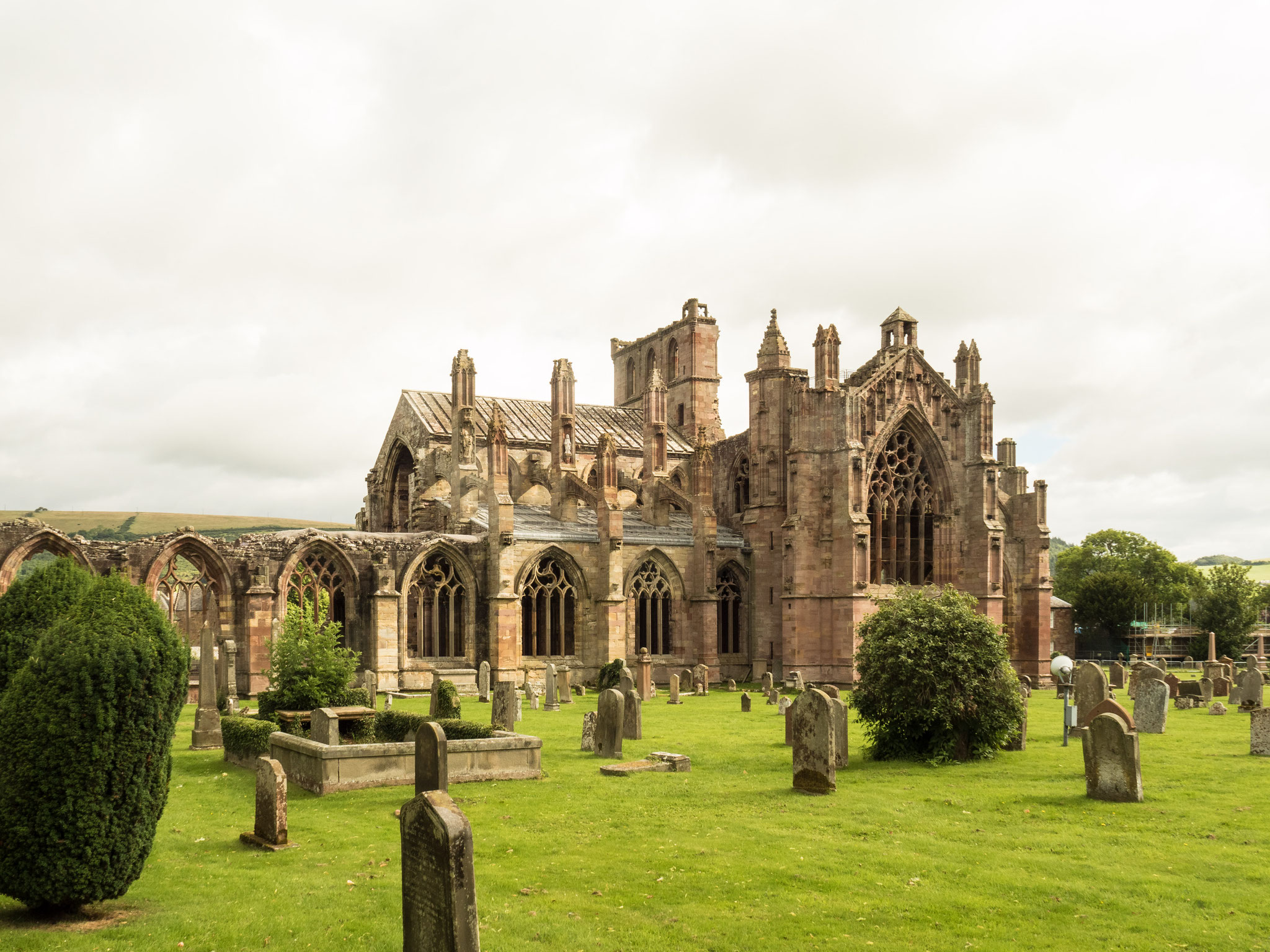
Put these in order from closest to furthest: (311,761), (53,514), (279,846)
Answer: (279,846)
(311,761)
(53,514)

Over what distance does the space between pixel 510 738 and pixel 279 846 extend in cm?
520

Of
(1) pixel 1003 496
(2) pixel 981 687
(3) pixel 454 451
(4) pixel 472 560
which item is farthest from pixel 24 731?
(1) pixel 1003 496

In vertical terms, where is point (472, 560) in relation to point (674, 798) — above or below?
above

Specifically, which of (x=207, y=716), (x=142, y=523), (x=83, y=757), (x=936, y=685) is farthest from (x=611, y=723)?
(x=142, y=523)

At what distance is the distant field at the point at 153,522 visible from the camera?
437 ft

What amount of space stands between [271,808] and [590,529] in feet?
89.9

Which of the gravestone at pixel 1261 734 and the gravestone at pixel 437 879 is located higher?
the gravestone at pixel 437 879

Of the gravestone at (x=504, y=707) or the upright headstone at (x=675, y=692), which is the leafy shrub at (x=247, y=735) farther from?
the upright headstone at (x=675, y=692)

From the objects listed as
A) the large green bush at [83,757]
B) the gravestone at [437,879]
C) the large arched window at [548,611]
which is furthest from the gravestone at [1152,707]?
the large green bush at [83,757]

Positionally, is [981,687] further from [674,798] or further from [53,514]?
[53,514]

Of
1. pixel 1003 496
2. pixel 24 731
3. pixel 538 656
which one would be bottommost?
pixel 538 656

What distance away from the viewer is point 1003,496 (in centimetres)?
4478

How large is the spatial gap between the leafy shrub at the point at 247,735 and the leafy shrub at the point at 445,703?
3383 millimetres

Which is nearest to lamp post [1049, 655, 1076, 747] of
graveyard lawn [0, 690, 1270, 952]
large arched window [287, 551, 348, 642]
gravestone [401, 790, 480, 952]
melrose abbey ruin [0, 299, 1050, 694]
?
melrose abbey ruin [0, 299, 1050, 694]
